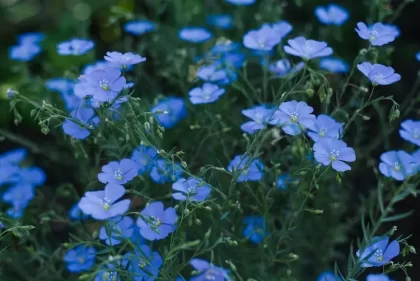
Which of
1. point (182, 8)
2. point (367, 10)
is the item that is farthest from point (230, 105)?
point (367, 10)

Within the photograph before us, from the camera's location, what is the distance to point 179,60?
219 cm

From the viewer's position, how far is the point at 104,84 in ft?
4.84

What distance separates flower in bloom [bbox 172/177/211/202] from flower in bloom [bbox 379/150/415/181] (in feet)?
1.40

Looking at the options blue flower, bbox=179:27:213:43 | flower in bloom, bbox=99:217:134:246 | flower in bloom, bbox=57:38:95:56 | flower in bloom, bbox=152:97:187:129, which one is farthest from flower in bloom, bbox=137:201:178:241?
blue flower, bbox=179:27:213:43

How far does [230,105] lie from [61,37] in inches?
45.8

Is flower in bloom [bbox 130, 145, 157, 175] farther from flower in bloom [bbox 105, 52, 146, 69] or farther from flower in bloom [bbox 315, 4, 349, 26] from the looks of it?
flower in bloom [bbox 315, 4, 349, 26]

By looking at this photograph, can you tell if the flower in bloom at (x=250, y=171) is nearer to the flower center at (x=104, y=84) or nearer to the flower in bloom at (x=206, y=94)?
the flower in bloom at (x=206, y=94)

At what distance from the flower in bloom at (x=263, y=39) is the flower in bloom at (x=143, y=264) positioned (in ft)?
2.15

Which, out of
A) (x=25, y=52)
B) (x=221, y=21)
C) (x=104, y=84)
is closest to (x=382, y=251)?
(x=104, y=84)

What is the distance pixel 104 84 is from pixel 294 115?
1.46 feet

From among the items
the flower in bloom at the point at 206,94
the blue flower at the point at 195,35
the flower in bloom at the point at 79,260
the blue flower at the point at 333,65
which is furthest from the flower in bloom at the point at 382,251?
the blue flower at the point at 195,35

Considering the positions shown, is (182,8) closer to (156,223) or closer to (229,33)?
(229,33)

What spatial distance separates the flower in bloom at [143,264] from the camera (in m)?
1.42

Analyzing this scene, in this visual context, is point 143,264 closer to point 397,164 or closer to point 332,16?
point 397,164
